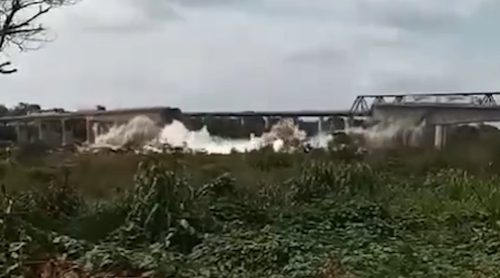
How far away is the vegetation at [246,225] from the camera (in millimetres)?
6664

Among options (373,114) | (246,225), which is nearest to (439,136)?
(373,114)

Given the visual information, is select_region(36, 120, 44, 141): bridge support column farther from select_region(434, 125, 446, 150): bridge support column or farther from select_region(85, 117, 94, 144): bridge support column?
select_region(434, 125, 446, 150): bridge support column

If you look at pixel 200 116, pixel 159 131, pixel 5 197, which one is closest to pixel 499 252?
pixel 5 197

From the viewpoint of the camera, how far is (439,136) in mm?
22562

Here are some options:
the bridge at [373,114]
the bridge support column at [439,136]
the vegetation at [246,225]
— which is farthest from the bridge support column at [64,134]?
the vegetation at [246,225]

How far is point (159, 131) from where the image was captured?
23.4 metres

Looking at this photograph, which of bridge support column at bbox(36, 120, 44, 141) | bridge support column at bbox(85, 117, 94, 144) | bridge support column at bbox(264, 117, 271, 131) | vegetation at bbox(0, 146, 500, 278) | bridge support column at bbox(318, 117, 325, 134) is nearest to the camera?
vegetation at bbox(0, 146, 500, 278)

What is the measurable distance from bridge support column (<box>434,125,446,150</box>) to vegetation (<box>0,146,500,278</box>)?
715cm

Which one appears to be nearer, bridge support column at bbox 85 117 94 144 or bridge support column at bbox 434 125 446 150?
bridge support column at bbox 434 125 446 150

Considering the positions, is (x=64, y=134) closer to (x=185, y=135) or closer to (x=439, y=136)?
(x=185, y=135)

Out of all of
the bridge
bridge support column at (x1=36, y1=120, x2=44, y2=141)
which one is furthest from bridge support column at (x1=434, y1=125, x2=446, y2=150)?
bridge support column at (x1=36, y1=120, x2=44, y2=141)

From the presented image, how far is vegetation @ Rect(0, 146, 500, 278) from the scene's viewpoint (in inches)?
262

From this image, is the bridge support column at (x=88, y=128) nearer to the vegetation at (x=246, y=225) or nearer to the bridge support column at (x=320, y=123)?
the bridge support column at (x=320, y=123)

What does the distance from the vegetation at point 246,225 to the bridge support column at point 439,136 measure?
7149 mm
